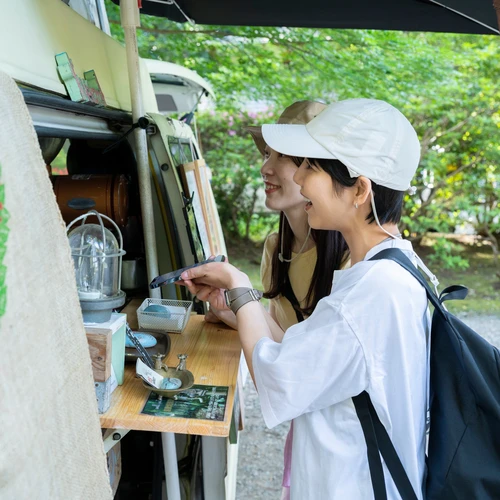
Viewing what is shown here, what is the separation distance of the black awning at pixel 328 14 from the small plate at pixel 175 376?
2.28 m

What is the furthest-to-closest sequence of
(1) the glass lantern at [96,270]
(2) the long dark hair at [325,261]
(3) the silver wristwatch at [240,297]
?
1. (2) the long dark hair at [325,261]
2. (3) the silver wristwatch at [240,297]
3. (1) the glass lantern at [96,270]

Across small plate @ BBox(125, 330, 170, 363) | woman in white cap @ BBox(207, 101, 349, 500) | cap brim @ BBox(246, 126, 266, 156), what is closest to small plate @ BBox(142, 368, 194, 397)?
small plate @ BBox(125, 330, 170, 363)

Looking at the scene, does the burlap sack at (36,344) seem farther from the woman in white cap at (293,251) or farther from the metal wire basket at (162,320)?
the woman in white cap at (293,251)

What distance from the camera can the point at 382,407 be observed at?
136 centimetres

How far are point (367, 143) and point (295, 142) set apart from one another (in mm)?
200

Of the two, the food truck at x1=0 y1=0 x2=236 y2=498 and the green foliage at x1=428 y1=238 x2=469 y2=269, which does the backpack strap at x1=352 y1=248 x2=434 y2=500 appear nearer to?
the food truck at x1=0 y1=0 x2=236 y2=498

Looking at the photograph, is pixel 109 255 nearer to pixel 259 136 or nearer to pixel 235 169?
pixel 259 136

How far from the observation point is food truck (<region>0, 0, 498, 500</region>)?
0.90m

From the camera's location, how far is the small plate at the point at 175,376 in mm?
1509

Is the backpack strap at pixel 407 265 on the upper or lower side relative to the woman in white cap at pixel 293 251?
upper

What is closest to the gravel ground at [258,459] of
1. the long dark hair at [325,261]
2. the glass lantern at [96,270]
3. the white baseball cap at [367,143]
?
the long dark hair at [325,261]

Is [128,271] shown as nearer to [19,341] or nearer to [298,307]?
[298,307]

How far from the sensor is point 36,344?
36.2 inches

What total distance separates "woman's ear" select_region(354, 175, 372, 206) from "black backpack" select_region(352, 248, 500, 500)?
0.65ft
